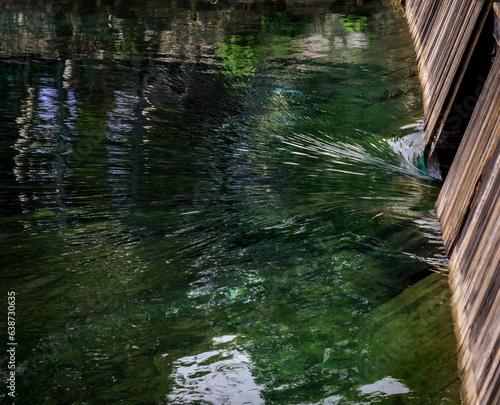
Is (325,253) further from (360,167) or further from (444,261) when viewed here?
(360,167)

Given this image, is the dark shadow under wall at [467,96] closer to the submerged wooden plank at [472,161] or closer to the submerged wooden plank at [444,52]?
the submerged wooden plank at [444,52]

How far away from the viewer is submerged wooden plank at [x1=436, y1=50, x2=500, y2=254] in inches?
153

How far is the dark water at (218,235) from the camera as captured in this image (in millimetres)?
3418

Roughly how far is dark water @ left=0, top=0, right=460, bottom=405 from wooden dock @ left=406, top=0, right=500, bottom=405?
192mm

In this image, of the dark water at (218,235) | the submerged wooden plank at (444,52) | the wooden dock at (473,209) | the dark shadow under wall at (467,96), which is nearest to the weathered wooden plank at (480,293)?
the wooden dock at (473,209)

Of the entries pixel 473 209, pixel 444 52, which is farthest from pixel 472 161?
pixel 444 52

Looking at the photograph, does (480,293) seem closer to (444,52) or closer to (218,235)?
(218,235)

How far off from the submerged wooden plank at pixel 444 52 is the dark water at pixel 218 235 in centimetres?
40

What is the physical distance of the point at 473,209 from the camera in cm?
387

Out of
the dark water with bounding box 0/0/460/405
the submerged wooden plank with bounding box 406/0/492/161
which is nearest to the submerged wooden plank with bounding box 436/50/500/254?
the dark water with bounding box 0/0/460/405

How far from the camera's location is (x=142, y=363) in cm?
345

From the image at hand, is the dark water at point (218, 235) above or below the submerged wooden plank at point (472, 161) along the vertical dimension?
below

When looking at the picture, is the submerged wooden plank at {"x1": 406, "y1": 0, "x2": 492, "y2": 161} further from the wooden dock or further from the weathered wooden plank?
the weathered wooden plank

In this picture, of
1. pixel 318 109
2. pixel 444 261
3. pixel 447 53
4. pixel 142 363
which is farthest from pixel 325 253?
pixel 318 109
